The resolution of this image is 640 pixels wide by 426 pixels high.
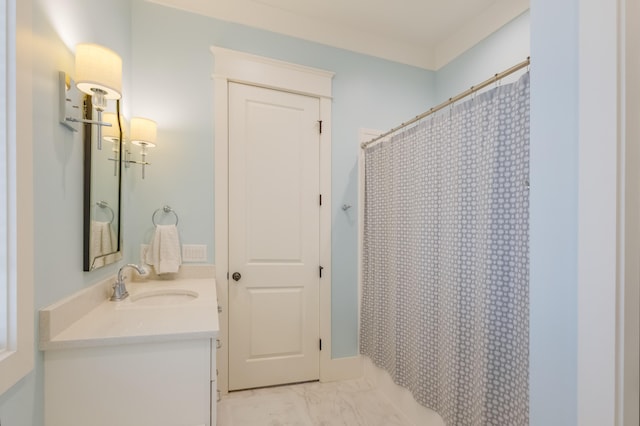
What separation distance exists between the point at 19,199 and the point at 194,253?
1.25 metres

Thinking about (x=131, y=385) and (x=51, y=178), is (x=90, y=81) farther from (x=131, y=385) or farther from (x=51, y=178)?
(x=131, y=385)

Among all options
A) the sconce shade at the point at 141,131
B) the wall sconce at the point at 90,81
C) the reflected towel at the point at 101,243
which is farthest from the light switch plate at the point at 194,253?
the wall sconce at the point at 90,81

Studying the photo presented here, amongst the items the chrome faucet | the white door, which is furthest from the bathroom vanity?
the white door

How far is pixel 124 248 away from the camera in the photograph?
1828 mm

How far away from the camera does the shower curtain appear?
1.22m

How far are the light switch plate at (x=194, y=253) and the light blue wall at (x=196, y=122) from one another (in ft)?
0.11

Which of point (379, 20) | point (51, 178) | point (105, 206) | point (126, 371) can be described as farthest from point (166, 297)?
point (379, 20)

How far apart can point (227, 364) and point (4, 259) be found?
63.9 inches

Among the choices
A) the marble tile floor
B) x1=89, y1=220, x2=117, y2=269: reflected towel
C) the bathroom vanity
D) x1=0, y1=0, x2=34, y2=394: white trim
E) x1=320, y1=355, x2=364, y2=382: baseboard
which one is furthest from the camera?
x1=320, y1=355, x2=364, y2=382: baseboard

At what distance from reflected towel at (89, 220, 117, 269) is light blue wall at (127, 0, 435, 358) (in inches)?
15.4

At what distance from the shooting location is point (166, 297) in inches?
68.8

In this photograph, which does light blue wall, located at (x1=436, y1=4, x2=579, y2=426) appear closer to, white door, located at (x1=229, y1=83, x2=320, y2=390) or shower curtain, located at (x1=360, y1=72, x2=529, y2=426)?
shower curtain, located at (x1=360, y1=72, x2=529, y2=426)

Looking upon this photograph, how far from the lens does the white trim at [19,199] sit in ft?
2.70

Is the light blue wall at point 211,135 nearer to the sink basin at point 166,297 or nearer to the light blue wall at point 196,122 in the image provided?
the light blue wall at point 196,122
